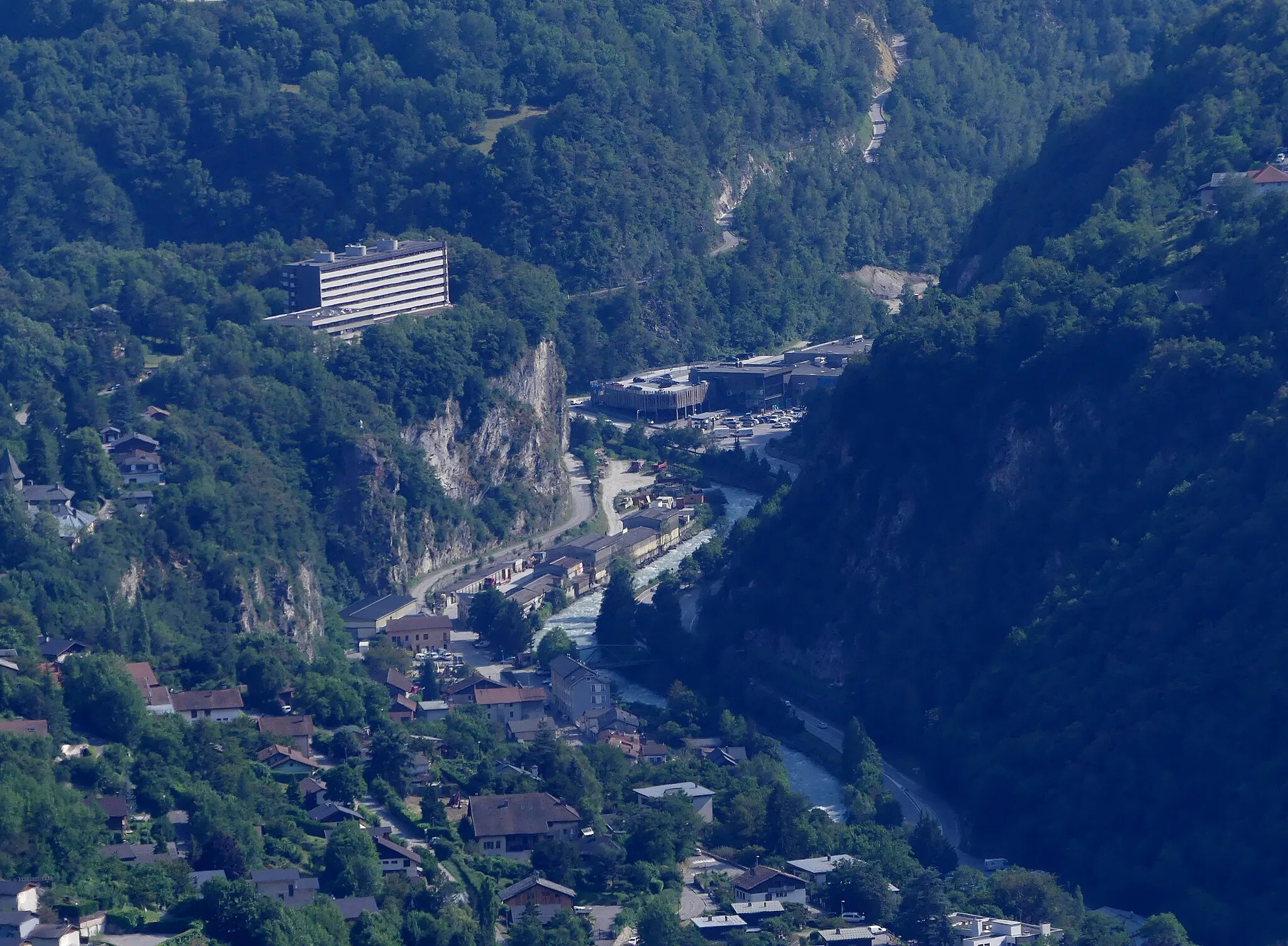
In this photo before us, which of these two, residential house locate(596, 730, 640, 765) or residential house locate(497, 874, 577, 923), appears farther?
residential house locate(596, 730, 640, 765)

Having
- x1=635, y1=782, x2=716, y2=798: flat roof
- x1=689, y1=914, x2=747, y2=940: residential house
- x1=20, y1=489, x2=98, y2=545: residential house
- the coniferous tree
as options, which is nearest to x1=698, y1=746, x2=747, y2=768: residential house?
x1=635, y1=782, x2=716, y2=798: flat roof

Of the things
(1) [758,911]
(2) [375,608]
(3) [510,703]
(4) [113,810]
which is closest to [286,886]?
(4) [113,810]

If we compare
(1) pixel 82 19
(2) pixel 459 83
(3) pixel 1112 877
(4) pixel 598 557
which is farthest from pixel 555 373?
(3) pixel 1112 877

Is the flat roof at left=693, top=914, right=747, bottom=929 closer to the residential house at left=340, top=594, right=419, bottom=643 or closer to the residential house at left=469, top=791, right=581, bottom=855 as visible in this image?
the residential house at left=469, top=791, right=581, bottom=855

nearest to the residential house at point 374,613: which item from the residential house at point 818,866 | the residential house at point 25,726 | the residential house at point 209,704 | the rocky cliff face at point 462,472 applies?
the rocky cliff face at point 462,472

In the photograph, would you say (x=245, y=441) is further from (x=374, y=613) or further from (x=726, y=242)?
(x=726, y=242)
